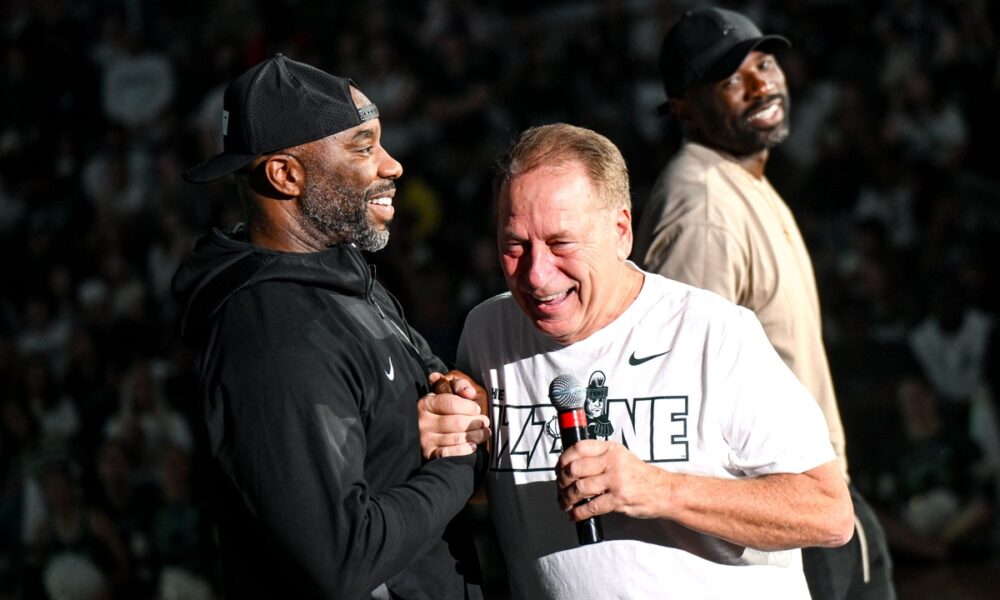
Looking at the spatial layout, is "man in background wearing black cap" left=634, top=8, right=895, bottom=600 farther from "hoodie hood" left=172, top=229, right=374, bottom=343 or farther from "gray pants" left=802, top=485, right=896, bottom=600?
"hoodie hood" left=172, top=229, right=374, bottom=343

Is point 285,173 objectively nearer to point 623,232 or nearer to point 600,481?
point 623,232

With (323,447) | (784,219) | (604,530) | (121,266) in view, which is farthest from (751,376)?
(121,266)

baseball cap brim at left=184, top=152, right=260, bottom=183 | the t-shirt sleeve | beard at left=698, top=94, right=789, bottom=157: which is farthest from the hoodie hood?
beard at left=698, top=94, right=789, bottom=157

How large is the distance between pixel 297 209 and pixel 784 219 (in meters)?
1.68

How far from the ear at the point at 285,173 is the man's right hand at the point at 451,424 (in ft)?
1.57

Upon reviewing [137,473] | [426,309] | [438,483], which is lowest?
[137,473]

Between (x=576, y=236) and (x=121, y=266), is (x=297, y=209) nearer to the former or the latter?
(x=576, y=236)

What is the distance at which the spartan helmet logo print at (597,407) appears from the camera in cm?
244

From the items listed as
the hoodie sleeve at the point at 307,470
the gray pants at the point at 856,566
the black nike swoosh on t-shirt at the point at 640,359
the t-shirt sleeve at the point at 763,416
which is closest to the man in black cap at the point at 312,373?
the hoodie sleeve at the point at 307,470

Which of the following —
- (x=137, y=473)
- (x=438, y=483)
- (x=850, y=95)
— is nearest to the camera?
(x=438, y=483)

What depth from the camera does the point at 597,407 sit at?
2.46 metres

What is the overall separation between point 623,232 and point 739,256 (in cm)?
91

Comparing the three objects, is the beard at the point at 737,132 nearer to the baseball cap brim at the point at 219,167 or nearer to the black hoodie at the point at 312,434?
the black hoodie at the point at 312,434

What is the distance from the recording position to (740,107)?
3637mm
